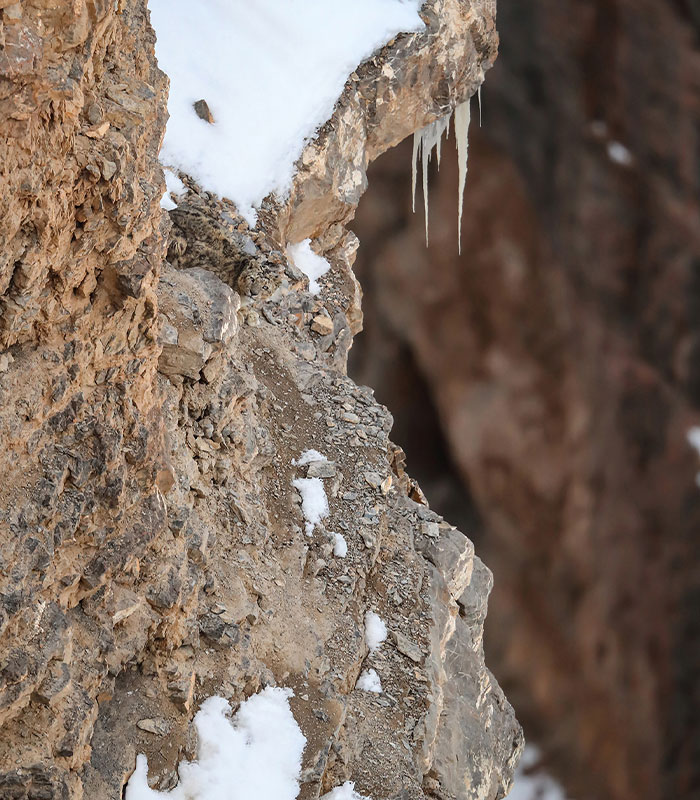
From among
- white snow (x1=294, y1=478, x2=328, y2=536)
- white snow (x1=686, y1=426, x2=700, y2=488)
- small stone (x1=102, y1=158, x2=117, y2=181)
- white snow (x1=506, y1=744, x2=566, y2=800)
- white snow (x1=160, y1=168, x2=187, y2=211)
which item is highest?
small stone (x1=102, y1=158, x2=117, y2=181)

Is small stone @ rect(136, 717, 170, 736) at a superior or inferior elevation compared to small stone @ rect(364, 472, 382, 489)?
inferior

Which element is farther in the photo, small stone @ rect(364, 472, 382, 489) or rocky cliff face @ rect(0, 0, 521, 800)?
small stone @ rect(364, 472, 382, 489)

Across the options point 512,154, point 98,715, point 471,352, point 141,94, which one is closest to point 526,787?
point 471,352

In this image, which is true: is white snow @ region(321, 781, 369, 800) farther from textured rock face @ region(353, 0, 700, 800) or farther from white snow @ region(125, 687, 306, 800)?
textured rock face @ region(353, 0, 700, 800)

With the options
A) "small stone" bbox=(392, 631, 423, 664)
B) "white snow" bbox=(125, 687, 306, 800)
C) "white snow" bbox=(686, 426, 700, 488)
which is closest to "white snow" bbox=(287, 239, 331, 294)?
"small stone" bbox=(392, 631, 423, 664)

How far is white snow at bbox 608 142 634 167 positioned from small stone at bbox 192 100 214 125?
23.3 ft

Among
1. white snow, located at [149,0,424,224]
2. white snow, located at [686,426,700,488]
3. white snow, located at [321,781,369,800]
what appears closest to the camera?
white snow, located at [321,781,369,800]

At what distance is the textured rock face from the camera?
1091 centimetres

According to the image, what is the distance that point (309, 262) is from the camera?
7.45 metres

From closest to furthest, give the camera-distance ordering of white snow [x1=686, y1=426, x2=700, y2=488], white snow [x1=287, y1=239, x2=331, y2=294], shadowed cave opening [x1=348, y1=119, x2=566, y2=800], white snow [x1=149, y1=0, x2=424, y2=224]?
white snow [x1=149, y1=0, x2=424, y2=224], white snow [x1=287, y1=239, x2=331, y2=294], shadowed cave opening [x1=348, y1=119, x2=566, y2=800], white snow [x1=686, y1=426, x2=700, y2=488]

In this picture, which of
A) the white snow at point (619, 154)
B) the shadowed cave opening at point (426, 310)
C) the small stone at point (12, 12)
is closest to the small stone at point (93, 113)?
the small stone at point (12, 12)

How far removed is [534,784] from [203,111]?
33.3ft

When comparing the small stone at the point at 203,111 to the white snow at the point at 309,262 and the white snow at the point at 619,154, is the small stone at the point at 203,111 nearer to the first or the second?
the white snow at the point at 309,262

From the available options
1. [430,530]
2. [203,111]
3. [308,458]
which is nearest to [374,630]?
[430,530]
